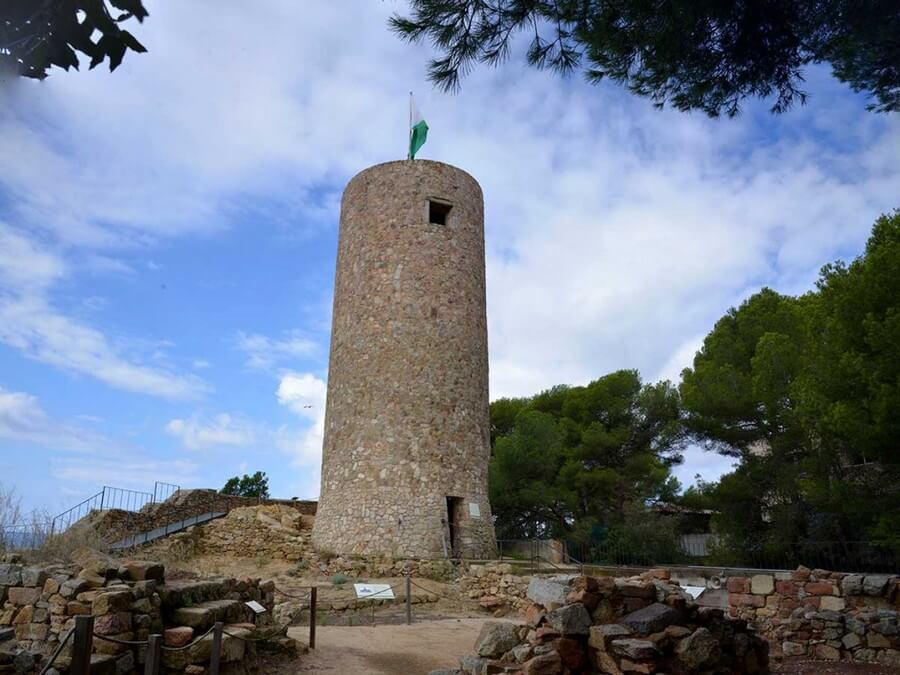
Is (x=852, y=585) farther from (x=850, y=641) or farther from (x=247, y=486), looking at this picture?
(x=247, y=486)

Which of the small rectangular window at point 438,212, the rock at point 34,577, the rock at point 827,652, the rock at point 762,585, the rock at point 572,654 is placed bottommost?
the rock at point 827,652

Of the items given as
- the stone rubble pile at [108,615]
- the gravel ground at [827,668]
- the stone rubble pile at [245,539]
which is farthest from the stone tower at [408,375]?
the gravel ground at [827,668]

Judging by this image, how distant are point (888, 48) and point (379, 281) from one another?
30.5 feet

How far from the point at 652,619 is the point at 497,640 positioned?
117cm

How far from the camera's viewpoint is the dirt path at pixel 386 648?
6176mm

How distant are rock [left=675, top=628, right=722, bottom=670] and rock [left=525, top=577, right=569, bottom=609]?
93cm

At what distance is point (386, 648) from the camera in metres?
6.98

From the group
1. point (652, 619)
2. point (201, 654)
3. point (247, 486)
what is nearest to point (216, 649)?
point (201, 654)

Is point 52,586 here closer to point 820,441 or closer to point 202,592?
point 202,592

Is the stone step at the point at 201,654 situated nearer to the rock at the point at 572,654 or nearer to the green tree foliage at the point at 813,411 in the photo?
the rock at the point at 572,654

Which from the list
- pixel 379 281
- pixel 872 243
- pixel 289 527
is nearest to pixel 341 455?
pixel 289 527

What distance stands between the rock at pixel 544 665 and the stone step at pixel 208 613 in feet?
8.82

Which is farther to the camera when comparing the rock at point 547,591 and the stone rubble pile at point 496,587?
the stone rubble pile at point 496,587

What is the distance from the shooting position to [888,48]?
514cm
